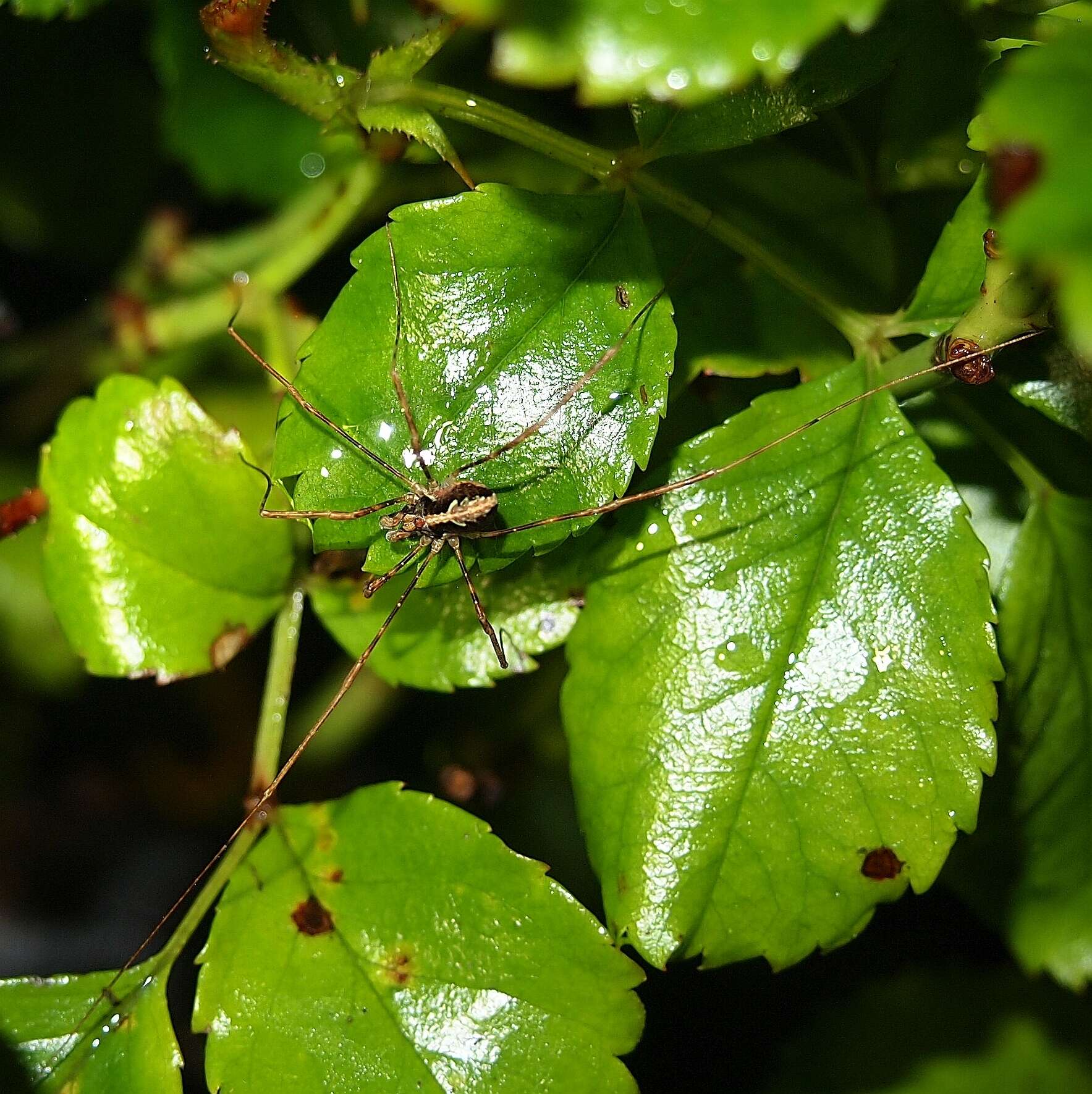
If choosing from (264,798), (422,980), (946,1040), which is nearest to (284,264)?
(264,798)

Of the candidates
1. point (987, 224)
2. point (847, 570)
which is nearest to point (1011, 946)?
point (847, 570)

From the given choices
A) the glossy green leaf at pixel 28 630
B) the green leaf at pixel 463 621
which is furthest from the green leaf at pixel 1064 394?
the glossy green leaf at pixel 28 630

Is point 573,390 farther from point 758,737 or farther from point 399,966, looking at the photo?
point 399,966

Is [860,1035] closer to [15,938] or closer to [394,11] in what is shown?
[15,938]

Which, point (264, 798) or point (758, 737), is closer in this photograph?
point (758, 737)

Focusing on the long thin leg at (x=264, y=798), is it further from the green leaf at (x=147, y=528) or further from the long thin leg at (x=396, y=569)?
the green leaf at (x=147, y=528)

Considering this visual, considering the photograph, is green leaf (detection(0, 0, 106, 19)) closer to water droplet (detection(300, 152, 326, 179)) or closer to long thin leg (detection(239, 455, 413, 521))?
water droplet (detection(300, 152, 326, 179))
